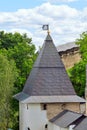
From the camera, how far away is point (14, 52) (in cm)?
5059

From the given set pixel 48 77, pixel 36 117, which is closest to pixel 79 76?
pixel 48 77

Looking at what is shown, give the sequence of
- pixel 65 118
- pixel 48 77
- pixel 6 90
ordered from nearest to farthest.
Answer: pixel 65 118, pixel 48 77, pixel 6 90

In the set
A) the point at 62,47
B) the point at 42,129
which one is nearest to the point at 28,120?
the point at 42,129

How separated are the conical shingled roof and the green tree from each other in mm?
3397

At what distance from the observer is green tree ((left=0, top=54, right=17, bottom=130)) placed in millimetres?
42375

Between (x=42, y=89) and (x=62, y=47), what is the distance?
35882mm

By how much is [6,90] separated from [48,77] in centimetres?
583

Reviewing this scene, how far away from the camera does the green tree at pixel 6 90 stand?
42375 millimetres

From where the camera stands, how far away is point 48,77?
3825cm

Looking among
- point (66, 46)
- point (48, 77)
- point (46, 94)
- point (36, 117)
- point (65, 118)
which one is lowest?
point (36, 117)

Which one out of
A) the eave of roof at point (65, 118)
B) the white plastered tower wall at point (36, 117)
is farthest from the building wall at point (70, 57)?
the eave of roof at point (65, 118)

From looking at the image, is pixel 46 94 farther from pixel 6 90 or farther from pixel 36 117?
pixel 6 90

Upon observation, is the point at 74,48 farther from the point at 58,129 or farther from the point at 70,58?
the point at 58,129

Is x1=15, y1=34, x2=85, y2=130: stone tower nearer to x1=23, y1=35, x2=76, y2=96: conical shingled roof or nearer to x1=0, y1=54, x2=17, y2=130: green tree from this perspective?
x1=23, y1=35, x2=76, y2=96: conical shingled roof
